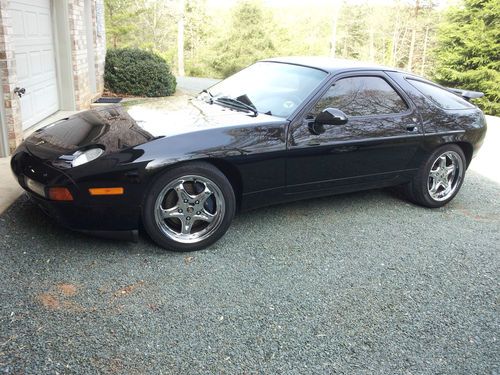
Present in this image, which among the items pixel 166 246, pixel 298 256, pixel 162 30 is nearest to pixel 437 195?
pixel 298 256

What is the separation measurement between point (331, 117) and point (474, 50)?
1528 cm

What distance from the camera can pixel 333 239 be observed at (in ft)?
13.6

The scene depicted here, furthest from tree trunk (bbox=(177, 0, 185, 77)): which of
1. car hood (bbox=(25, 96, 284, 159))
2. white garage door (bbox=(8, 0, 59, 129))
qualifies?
car hood (bbox=(25, 96, 284, 159))

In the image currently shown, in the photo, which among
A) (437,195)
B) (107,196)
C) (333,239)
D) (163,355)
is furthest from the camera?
(437,195)

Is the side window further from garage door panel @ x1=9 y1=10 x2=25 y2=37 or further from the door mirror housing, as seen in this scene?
garage door panel @ x1=9 y1=10 x2=25 y2=37

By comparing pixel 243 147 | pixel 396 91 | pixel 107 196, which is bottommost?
pixel 107 196

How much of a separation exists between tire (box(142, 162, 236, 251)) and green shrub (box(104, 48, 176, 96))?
863 cm

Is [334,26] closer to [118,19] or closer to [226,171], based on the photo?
[118,19]

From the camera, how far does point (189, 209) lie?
3.63m

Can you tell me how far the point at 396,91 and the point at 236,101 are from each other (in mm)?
1621

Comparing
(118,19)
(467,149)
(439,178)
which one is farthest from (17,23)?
(118,19)

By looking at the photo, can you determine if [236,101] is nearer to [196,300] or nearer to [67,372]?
[196,300]

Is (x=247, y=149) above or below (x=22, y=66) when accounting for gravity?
below

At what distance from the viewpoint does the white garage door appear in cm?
630
